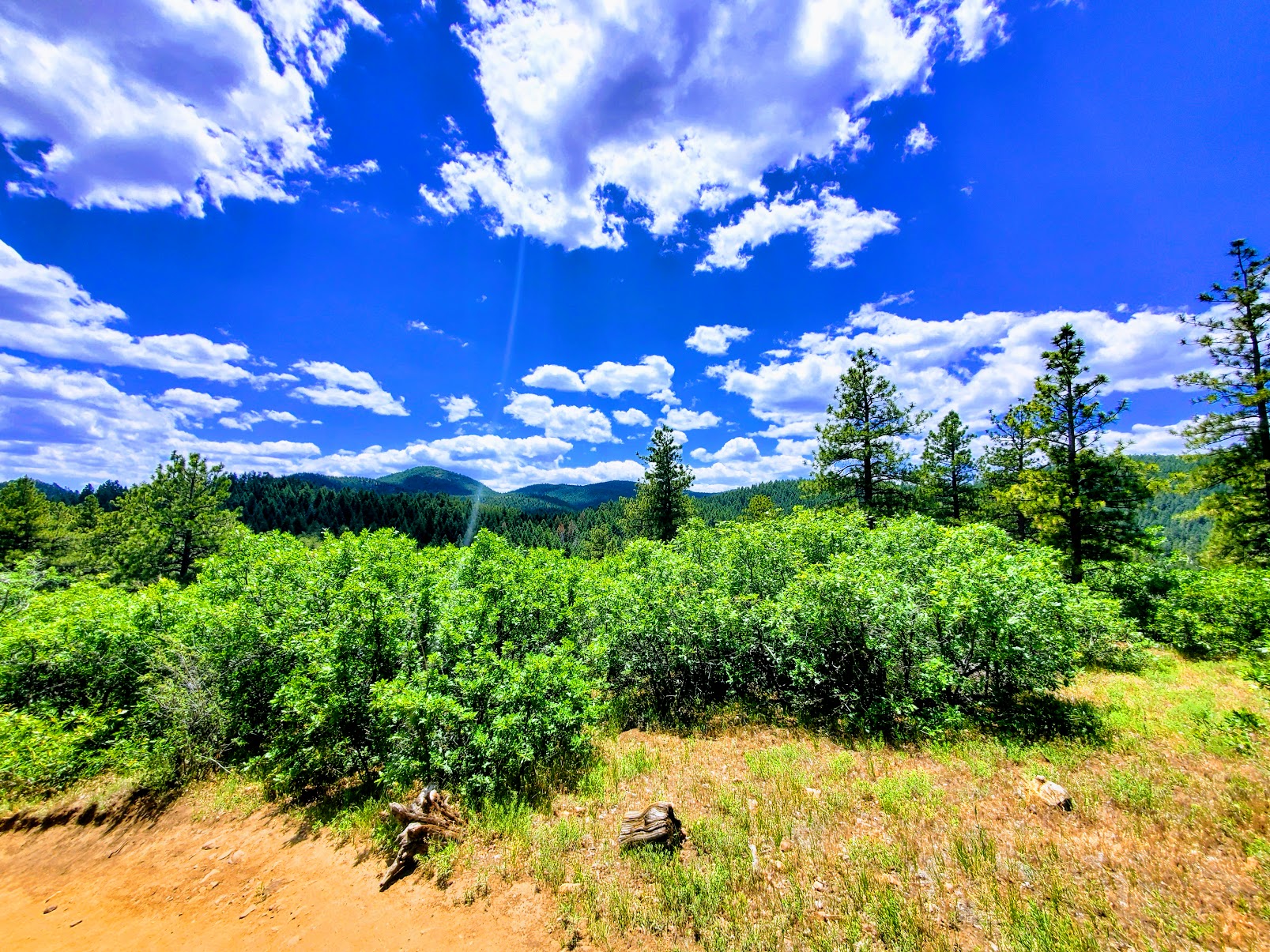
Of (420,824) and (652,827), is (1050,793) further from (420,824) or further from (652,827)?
(420,824)

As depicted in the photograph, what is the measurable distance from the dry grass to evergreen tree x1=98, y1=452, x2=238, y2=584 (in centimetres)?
3505

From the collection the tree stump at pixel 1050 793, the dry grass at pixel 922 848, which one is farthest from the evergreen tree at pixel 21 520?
the tree stump at pixel 1050 793

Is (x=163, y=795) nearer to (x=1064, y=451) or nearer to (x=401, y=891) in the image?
(x=401, y=891)

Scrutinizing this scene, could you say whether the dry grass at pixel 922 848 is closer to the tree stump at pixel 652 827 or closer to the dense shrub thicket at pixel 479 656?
the tree stump at pixel 652 827

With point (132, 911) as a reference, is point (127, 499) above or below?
above

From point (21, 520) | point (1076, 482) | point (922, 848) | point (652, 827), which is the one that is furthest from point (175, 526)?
point (1076, 482)

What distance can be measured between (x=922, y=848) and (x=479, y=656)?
22.8 ft

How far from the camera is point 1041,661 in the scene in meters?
7.87

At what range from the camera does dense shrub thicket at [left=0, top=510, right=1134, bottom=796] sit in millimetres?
7594

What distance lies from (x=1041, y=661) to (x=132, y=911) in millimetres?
14625

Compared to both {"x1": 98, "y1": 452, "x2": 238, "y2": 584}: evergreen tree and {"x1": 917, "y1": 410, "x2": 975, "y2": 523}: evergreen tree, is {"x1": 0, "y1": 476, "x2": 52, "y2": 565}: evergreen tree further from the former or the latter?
{"x1": 917, "y1": 410, "x2": 975, "y2": 523}: evergreen tree

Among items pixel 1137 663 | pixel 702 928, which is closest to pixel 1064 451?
pixel 1137 663

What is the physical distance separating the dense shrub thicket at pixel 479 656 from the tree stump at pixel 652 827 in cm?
191

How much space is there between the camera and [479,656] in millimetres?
7840
